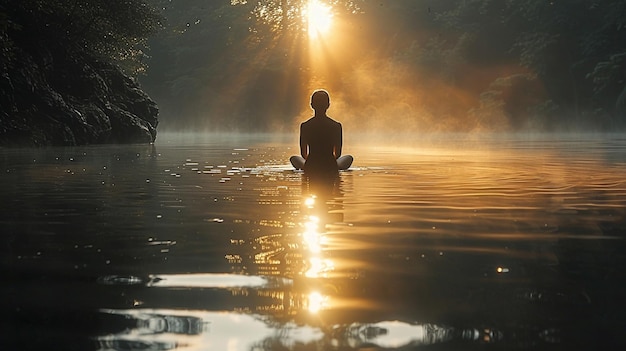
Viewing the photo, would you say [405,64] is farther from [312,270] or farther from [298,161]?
[312,270]

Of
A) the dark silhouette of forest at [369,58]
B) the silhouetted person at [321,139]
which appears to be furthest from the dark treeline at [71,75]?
the silhouetted person at [321,139]

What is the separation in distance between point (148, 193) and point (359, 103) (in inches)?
2647

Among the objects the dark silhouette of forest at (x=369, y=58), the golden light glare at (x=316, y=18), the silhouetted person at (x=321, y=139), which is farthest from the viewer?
the golden light glare at (x=316, y=18)

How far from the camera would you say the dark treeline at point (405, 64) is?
5950 cm

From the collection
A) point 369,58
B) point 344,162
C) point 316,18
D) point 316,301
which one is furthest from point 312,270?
point 316,18

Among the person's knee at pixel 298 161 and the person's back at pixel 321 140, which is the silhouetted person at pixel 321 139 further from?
the person's knee at pixel 298 161

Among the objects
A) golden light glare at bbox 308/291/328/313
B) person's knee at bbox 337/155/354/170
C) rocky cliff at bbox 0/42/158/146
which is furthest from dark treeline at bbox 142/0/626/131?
golden light glare at bbox 308/291/328/313

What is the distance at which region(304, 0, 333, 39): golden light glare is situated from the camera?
84.3 meters

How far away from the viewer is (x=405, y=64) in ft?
Result: 240

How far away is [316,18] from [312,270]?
8178 cm

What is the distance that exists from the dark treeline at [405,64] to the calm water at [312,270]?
4918cm

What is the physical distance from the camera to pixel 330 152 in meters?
13.1

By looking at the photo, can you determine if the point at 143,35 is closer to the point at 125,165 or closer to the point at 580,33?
the point at 125,165

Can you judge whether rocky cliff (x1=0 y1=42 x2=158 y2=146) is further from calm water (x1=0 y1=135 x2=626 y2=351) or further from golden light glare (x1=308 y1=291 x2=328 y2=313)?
golden light glare (x1=308 y1=291 x2=328 y2=313)
